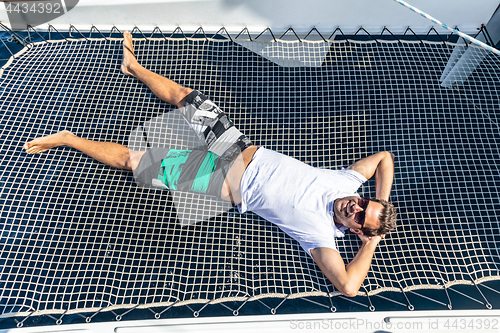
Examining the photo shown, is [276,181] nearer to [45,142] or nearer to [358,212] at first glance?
[358,212]

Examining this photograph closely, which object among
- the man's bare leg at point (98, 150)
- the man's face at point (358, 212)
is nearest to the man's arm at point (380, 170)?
the man's face at point (358, 212)

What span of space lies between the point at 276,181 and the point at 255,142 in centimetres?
64

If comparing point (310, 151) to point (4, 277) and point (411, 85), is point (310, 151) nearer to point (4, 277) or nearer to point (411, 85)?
point (411, 85)

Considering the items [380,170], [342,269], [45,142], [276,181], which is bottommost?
[45,142]

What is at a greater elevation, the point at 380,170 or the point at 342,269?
the point at 380,170

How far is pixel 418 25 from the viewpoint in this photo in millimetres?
2592

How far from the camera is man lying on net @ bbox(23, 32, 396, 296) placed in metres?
1.54

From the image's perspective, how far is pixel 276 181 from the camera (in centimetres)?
168

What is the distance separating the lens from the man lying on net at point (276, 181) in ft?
5.07

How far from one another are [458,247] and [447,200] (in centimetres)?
31

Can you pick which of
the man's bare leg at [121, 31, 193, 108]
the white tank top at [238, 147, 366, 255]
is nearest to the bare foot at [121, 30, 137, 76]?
the man's bare leg at [121, 31, 193, 108]

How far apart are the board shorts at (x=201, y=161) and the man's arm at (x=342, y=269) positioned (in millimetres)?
661

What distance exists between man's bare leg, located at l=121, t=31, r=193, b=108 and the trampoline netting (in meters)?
0.20

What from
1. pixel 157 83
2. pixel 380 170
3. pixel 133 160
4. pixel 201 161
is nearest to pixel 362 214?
pixel 380 170
